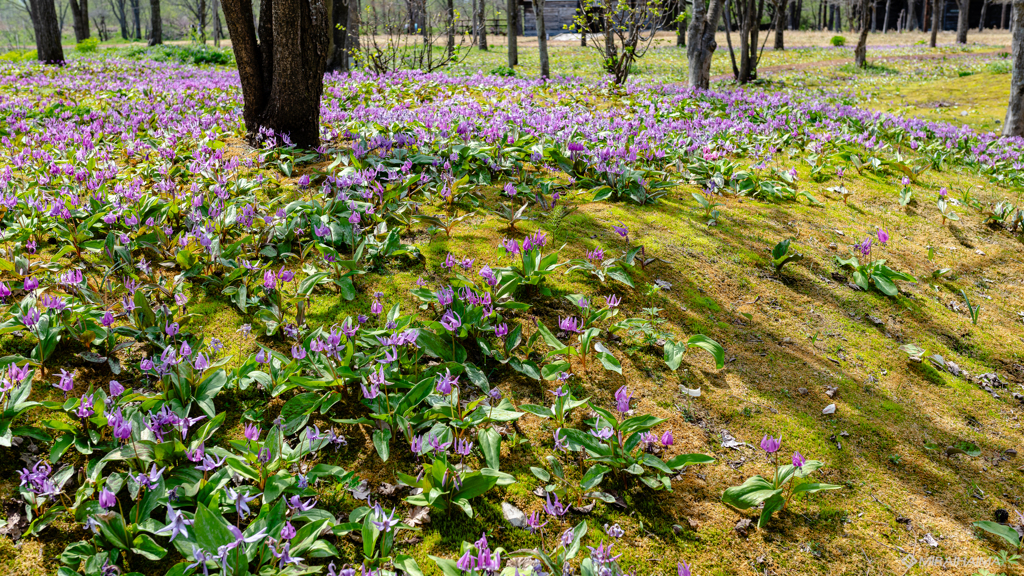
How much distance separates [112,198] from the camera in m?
4.73

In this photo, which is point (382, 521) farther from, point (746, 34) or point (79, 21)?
point (79, 21)

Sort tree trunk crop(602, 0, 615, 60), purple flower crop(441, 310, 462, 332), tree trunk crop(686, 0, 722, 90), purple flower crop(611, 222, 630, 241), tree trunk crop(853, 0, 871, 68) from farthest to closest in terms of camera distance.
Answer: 1. tree trunk crop(853, 0, 871, 68)
2. tree trunk crop(602, 0, 615, 60)
3. tree trunk crop(686, 0, 722, 90)
4. purple flower crop(611, 222, 630, 241)
5. purple flower crop(441, 310, 462, 332)

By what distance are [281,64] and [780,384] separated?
5.60 m

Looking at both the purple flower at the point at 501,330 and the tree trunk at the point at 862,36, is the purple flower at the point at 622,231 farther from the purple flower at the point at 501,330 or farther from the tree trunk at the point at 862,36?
the tree trunk at the point at 862,36

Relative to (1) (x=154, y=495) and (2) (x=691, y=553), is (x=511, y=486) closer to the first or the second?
(2) (x=691, y=553)

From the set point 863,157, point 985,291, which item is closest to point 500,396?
point 985,291

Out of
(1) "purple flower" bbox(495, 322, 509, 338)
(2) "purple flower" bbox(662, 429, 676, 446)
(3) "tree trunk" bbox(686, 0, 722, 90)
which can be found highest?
(3) "tree trunk" bbox(686, 0, 722, 90)

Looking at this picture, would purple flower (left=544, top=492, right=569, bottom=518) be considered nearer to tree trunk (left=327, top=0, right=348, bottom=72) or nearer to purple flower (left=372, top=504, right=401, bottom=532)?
purple flower (left=372, top=504, right=401, bottom=532)

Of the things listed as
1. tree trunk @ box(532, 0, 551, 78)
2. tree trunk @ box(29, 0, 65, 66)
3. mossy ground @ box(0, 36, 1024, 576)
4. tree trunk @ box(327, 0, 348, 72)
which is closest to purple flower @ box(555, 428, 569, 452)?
mossy ground @ box(0, 36, 1024, 576)

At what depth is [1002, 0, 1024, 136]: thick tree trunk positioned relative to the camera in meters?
9.16

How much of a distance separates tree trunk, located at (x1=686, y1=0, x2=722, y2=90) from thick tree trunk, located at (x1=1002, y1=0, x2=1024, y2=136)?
486cm

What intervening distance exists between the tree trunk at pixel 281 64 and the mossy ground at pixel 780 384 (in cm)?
264

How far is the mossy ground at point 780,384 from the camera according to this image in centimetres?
263

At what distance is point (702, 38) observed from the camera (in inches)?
513
